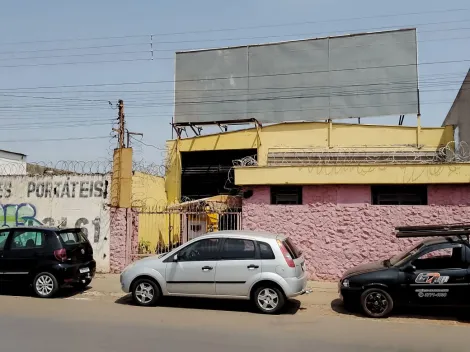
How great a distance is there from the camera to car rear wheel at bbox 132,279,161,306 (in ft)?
28.6

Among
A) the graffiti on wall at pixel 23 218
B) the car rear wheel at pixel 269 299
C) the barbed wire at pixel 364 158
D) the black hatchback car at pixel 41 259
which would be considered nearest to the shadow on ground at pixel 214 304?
the car rear wheel at pixel 269 299

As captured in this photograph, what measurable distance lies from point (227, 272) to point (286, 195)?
4520 millimetres

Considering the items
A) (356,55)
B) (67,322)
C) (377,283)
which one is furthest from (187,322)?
(356,55)

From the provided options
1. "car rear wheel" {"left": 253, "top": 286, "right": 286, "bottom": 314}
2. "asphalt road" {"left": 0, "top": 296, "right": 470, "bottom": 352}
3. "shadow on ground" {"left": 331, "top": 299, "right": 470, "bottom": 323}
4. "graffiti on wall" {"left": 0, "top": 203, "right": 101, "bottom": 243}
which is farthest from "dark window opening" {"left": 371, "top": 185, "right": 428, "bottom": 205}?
"graffiti on wall" {"left": 0, "top": 203, "right": 101, "bottom": 243}

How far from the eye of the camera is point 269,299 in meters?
8.23

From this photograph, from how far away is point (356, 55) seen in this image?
18.3 metres

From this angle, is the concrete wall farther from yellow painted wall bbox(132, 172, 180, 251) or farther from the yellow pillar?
the yellow pillar

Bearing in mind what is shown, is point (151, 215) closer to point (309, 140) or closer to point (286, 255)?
point (286, 255)

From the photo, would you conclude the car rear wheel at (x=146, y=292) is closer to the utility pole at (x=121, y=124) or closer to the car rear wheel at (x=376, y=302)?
the car rear wheel at (x=376, y=302)

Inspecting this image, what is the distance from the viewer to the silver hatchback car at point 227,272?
26.9 feet

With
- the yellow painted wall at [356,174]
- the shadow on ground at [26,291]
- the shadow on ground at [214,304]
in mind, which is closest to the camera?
the shadow on ground at [214,304]

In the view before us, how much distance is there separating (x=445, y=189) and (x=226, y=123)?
10442 mm

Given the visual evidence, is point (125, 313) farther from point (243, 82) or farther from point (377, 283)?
point (243, 82)

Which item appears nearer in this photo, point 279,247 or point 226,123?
point 279,247
